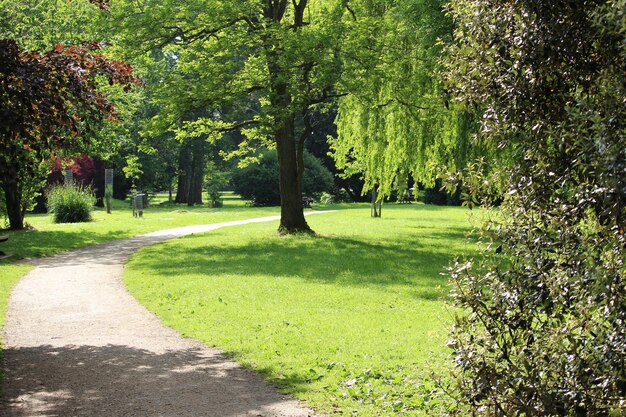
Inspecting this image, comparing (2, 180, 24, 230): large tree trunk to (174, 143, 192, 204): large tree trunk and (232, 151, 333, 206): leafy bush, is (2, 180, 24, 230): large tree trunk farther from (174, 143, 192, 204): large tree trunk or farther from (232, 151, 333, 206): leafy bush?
(174, 143, 192, 204): large tree trunk

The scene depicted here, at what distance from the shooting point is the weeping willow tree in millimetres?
20500

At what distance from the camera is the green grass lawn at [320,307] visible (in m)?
7.51

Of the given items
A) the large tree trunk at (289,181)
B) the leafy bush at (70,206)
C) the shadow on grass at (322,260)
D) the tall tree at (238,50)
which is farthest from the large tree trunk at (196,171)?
the tall tree at (238,50)

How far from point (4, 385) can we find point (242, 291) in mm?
6345

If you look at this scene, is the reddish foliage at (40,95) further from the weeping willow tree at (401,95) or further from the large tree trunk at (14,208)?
the large tree trunk at (14,208)

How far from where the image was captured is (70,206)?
30.9 meters

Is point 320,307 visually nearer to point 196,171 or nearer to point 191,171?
point 196,171

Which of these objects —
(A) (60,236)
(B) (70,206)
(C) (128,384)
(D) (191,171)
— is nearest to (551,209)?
(C) (128,384)

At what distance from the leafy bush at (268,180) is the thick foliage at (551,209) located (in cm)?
4273

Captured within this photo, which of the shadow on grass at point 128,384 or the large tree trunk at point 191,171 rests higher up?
the large tree trunk at point 191,171

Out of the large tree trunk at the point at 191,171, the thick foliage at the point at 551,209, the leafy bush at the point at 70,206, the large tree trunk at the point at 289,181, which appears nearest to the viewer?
the thick foliage at the point at 551,209

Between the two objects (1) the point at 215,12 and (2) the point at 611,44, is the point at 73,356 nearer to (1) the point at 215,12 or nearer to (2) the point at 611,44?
(2) the point at 611,44

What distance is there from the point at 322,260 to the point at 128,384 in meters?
10.8

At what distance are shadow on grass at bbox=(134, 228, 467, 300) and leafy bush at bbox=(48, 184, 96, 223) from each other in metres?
9.78
